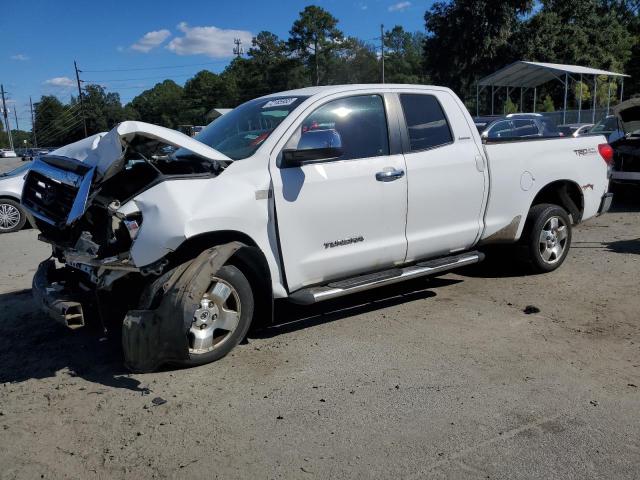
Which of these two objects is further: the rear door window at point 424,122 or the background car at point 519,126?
the background car at point 519,126

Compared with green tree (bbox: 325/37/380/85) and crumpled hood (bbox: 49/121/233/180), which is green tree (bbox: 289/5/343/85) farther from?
crumpled hood (bbox: 49/121/233/180)

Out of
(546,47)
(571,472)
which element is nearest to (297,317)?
(571,472)

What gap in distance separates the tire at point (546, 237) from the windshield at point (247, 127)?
2.98 meters

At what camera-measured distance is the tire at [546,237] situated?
20.2ft

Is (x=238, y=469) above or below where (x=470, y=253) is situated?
below

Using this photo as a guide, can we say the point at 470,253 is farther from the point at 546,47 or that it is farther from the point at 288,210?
the point at 546,47

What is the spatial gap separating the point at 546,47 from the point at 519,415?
43146 millimetres

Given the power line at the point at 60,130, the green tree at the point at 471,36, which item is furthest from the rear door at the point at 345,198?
the power line at the point at 60,130

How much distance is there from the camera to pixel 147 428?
11.0 ft

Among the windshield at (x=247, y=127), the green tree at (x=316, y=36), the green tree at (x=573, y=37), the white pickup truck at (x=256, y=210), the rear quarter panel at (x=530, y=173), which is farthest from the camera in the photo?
the green tree at (x=316, y=36)

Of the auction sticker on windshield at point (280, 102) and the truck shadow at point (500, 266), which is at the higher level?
the auction sticker on windshield at point (280, 102)

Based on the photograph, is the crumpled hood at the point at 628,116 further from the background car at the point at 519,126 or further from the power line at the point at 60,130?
the power line at the point at 60,130

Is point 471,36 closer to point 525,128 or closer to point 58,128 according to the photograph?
point 525,128

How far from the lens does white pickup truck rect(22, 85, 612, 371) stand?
3828 millimetres
